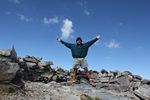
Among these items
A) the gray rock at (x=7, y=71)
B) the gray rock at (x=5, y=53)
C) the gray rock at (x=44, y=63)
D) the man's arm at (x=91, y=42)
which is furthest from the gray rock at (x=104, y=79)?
the gray rock at (x=7, y=71)

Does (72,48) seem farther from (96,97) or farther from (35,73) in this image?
(96,97)

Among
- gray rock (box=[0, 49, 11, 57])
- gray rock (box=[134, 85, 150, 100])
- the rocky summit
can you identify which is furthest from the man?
gray rock (box=[0, 49, 11, 57])

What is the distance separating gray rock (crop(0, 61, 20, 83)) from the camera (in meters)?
20.8

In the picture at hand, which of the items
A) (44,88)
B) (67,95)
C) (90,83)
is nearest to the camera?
(67,95)

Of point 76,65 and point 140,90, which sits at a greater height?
point 76,65

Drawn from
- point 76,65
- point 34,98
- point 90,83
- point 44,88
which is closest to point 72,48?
point 76,65

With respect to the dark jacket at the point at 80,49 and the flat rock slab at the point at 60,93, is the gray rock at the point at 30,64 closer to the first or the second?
the flat rock slab at the point at 60,93

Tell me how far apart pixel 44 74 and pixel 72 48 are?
3.48m

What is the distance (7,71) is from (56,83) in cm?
614

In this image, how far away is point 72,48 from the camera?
2728 centimetres

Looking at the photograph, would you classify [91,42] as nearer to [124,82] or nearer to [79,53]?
[79,53]

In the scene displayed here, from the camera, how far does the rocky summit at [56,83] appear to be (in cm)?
2084

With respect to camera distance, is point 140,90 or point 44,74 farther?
point 44,74

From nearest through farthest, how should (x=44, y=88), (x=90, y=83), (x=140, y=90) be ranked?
(x=44, y=88)
(x=140, y=90)
(x=90, y=83)
